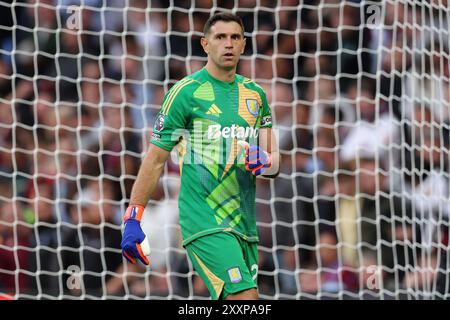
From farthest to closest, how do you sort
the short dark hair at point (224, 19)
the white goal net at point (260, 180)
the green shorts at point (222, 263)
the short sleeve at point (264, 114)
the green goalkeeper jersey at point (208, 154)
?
the white goal net at point (260, 180) → the short sleeve at point (264, 114) → the short dark hair at point (224, 19) → the green goalkeeper jersey at point (208, 154) → the green shorts at point (222, 263)

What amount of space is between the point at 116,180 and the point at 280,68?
1.37m

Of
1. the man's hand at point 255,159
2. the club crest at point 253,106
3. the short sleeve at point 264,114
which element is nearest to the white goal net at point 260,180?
the short sleeve at point 264,114

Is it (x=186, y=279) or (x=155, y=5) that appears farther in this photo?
(x=155, y=5)

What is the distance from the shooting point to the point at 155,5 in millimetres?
7848

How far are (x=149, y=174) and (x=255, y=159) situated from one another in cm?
50

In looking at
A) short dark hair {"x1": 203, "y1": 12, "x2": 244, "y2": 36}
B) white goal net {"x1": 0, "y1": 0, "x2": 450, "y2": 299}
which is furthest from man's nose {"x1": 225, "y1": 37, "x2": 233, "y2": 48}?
white goal net {"x1": 0, "y1": 0, "x2": 450, "y2": 299}


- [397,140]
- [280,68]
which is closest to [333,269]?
[397,140]

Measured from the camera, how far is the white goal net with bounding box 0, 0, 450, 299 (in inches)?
283

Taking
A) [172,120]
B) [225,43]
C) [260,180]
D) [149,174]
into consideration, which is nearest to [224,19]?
[225,43]

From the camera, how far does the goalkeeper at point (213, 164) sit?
4.94m

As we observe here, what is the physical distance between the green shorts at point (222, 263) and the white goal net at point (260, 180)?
2.21 metres

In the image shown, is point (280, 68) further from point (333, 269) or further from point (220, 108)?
point (220, 108)

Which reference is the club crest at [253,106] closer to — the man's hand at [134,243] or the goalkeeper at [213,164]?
the goalkeeper at [213,164]

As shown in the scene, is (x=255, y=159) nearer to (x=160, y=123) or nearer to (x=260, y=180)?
(x=160, y=123)
